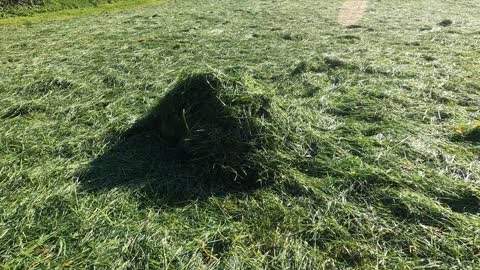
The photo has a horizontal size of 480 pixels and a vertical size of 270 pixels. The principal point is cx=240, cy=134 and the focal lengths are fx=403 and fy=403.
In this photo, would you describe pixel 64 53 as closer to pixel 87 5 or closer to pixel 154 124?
pixel 154 124

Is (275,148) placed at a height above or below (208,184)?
above

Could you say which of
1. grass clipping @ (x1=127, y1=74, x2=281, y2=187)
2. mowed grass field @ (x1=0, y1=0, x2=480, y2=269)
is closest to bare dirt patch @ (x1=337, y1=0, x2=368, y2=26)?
mowed grass field @ (x1=0, y1=0, x2=480, y2=269)

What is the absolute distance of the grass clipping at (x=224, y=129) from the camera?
3867mm

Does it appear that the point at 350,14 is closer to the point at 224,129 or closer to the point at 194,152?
the point at 224,129

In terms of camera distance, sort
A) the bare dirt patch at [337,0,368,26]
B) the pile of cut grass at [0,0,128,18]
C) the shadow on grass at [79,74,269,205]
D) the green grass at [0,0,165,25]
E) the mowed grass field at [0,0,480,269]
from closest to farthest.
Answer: the mowed grass field at [0,0,480,269] → the shadow on grass at [79,74,269,205] → the bare dirt patch at [337,0,368,26] → the green grass at [0,0,165,25] → the pile of cut grass at [0,0,128,18]

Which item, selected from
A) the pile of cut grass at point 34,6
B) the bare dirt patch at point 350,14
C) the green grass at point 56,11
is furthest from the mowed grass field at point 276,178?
the pile of cut grass at point 34,6

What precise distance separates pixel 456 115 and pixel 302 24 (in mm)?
8498

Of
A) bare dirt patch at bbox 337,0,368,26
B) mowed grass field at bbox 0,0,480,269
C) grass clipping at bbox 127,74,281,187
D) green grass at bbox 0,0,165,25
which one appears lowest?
green grass at bbox 0,0,165,25

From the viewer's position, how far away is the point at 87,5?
2084cm

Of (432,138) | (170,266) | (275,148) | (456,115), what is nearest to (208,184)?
(275,148)

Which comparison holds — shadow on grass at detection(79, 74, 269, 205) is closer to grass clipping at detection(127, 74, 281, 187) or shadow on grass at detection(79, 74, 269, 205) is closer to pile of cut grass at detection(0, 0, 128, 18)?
grass clipping at detection(127, 74, 281, 187)

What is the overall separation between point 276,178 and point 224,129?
73cm

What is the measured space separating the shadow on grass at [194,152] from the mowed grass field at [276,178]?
26 millimetres

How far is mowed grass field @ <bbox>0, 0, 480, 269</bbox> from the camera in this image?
2.99 meters
